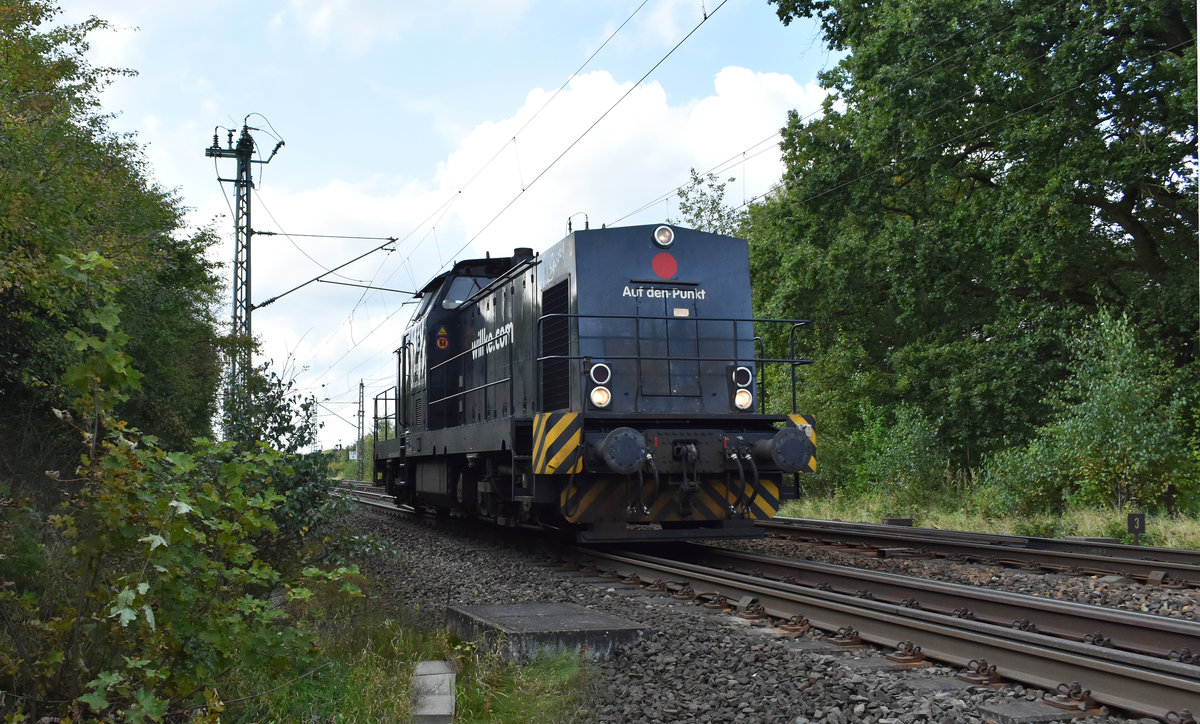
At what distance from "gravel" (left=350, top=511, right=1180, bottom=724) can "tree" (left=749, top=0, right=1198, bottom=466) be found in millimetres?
9799

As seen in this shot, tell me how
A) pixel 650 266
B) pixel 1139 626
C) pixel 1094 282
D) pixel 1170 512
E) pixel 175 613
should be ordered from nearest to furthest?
pixel 175 613 → pixel 1139 626 → pixel 650 266 → pixel 1170 512 → pixel 1094 282

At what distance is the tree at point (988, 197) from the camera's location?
1443 centimetres

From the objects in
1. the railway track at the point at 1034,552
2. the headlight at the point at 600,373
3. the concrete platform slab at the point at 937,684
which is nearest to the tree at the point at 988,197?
the railway track at the point at 1034,552

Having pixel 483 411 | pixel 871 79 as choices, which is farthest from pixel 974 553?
pixel 871 79

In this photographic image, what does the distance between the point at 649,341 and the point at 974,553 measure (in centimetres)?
374

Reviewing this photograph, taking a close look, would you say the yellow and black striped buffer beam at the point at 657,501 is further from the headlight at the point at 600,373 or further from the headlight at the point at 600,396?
the headlight at the point at 600,373

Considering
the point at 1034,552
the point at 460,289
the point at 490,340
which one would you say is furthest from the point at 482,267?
the point at 1034,552

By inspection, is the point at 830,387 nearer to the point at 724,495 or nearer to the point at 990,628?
the point at 724,495

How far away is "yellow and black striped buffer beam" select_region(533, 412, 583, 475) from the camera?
8.05 meters

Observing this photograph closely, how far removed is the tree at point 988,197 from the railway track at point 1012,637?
33.0 feet

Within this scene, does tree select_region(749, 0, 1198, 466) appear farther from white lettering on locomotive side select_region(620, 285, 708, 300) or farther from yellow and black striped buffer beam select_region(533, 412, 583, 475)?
yellow and black striped buffer beam select_region(533, 412, 583, 475)

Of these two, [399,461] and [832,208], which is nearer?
[399,461]

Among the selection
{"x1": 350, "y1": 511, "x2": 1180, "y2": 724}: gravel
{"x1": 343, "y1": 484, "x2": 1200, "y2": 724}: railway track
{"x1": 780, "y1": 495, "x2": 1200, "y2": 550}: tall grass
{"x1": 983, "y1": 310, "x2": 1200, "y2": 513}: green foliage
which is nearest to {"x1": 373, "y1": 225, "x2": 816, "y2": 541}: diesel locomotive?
{"x1": 343, "y1": 484, "x2": 1200, "y2": 724}: railway track

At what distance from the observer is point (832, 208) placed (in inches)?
718
